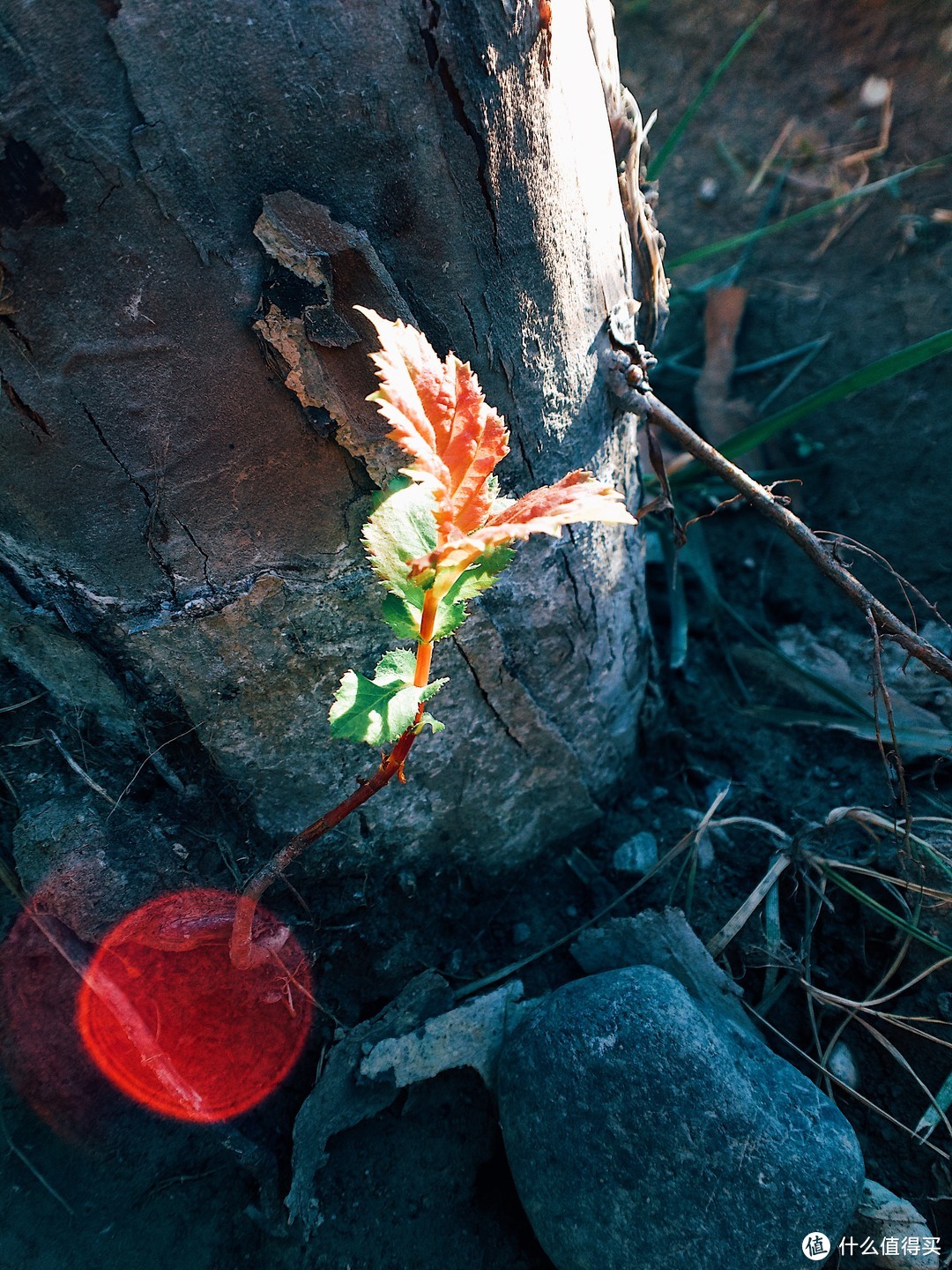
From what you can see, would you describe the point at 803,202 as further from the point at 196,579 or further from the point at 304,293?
the point at 196,579

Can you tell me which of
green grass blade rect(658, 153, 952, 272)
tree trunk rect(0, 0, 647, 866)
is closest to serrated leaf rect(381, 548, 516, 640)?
tree trunk rect(0, 0, 647, 866)

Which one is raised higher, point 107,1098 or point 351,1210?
point 107,1098

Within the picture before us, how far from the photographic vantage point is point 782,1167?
3.53 feet

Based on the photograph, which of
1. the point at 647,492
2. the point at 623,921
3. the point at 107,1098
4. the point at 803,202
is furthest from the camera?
the point at 803,202

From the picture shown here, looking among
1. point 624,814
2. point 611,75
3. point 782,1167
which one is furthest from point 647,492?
point 782,1167

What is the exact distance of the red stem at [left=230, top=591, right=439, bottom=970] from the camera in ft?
3.00

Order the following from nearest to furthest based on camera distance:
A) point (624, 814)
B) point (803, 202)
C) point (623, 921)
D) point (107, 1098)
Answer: point (107, 1098)
point (623, 921)
point (624, 814)
point (803, 202)

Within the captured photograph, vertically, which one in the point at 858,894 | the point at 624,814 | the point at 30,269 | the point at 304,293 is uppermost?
the point at 30,269

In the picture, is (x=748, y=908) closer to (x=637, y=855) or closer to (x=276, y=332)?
(x=637, y=855)

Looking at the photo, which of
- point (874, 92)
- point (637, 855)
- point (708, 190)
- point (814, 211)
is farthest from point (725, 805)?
point (874, 92)

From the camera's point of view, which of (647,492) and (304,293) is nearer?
(304,293)

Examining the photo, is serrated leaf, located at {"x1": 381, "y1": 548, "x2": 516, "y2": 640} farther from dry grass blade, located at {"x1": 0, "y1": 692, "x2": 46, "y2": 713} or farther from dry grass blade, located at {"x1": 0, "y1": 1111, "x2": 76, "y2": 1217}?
dry grass blade, located at {"x1": 0, "y1": 1111, "x2": 76, "y2": 1217}

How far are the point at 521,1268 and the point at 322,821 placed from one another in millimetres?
826

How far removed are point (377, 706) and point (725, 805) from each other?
3.72ft
